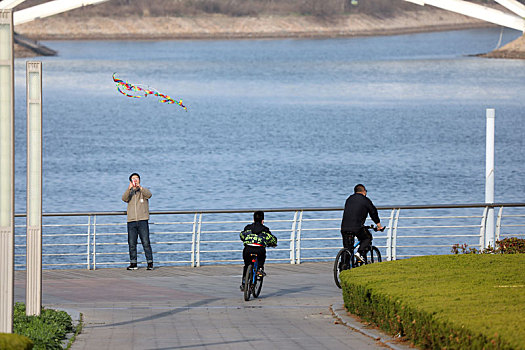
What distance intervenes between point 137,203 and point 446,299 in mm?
7750

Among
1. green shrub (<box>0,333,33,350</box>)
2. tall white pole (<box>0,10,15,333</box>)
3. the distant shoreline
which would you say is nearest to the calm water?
the distant shoreline

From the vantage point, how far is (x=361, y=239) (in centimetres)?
1470

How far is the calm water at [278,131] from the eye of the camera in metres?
53.0

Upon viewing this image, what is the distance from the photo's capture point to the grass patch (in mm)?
8766

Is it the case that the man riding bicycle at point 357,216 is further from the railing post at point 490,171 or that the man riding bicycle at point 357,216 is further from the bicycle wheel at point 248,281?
the railing post at point 490,171

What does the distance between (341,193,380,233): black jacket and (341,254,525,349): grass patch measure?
122cm

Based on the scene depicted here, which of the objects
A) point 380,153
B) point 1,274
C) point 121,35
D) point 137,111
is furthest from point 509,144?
point 121,35

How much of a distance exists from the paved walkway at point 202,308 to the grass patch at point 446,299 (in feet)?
1.06

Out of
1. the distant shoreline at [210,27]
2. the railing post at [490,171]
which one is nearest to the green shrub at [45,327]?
the railing post at [490,171]

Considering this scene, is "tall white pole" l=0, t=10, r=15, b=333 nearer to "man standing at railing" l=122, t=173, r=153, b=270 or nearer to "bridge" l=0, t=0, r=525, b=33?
"man standing at railing" l=122, t=173, r=153, b=270

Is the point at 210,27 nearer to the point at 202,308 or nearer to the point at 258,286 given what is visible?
the point at 258,286

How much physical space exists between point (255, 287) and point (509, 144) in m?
60.8

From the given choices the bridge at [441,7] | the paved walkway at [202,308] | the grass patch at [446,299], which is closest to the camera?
the grass patch at [446,299]

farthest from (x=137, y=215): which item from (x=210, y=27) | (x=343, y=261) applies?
(x=210, y=27)
